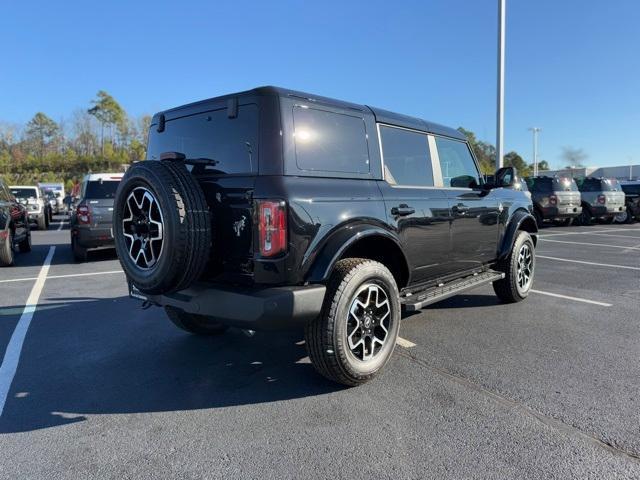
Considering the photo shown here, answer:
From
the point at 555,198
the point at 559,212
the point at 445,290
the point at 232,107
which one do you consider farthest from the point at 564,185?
the point at 232,107

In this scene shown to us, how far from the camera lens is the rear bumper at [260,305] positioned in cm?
295

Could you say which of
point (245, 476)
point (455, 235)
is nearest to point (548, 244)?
point (455, 235)

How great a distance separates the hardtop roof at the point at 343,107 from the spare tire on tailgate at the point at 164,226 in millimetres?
638

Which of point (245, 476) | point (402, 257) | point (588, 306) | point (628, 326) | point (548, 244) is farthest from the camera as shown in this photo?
point (548, 244)

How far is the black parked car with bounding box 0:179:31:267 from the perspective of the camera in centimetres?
906

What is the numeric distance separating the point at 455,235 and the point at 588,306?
233cm

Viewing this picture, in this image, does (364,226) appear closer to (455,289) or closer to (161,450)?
(455,289)

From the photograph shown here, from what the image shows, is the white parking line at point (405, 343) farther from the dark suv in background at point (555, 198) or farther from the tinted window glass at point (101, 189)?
the dark suv in background at point (555, 198)

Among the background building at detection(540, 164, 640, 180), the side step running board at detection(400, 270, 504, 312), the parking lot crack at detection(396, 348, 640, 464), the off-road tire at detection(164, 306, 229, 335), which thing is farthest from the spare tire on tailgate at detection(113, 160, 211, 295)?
the background building at detection(540, 164, 640, 180)

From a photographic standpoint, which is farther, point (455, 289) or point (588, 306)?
point (588, 306)

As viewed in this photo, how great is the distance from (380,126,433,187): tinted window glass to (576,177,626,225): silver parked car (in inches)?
658

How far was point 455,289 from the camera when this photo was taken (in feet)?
15.0

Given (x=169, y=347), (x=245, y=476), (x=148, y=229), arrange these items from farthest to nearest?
1. (x=169, y=347)
2. (x=148, y=229)
3. (x=245, y=476)

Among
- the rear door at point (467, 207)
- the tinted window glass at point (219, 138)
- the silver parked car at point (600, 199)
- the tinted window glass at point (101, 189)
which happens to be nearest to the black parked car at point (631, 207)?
the silver parked car at point (600, 199)
